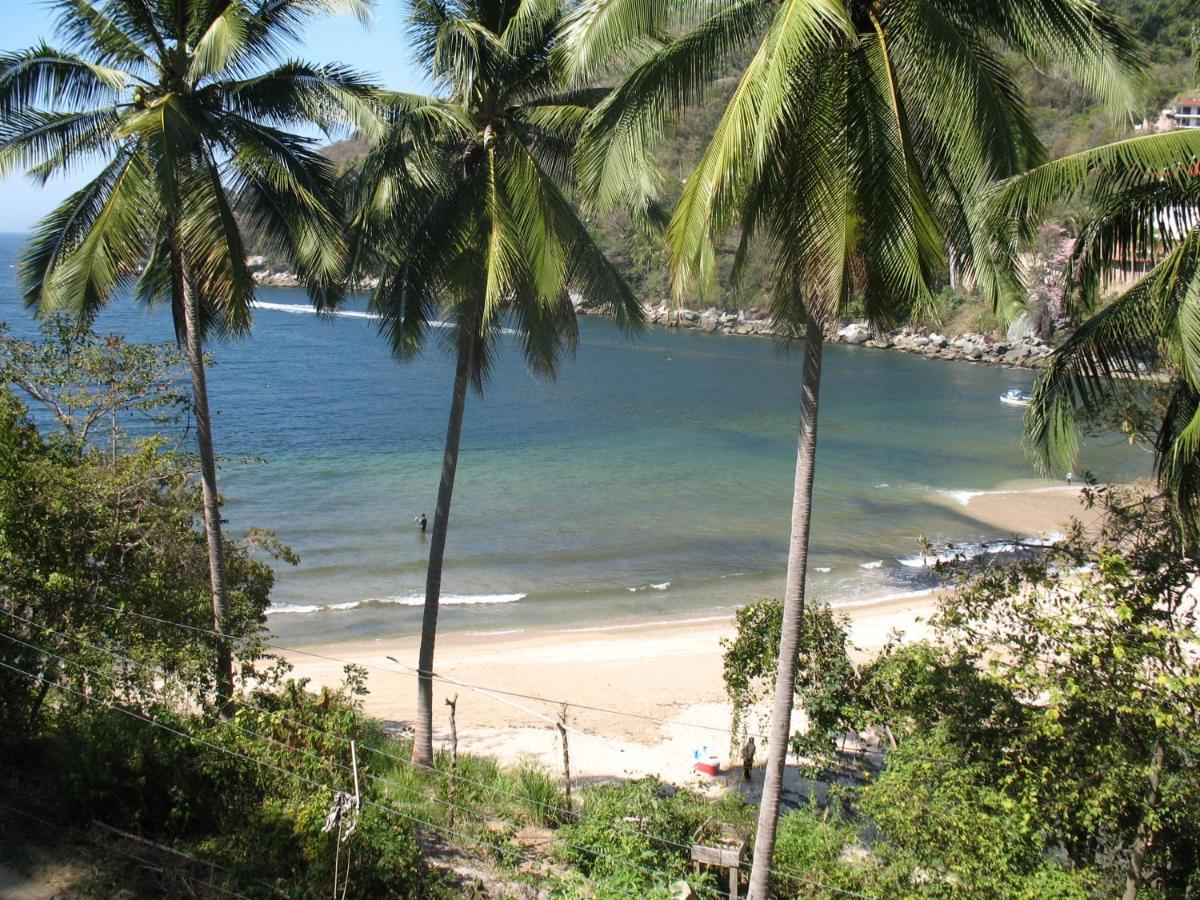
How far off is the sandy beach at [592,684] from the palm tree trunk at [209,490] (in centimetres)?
366

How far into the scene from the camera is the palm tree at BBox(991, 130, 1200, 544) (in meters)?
7.34

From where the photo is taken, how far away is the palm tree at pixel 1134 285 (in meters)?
7.34

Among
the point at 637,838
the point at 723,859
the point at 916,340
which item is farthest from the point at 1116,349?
the point at 916,340

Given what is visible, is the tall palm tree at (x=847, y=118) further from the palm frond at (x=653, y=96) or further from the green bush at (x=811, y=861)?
the green bush at (x=811, y=861)

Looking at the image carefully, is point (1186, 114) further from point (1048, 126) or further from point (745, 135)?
point (1048, 126)

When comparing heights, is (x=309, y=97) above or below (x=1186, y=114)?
below

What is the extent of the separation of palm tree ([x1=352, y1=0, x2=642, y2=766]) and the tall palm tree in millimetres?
2348

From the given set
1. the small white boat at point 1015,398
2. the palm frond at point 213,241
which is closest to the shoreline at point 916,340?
the small white boat at point 1015,398

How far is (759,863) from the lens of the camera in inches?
337

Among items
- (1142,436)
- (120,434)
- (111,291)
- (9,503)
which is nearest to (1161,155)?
(1142,436)

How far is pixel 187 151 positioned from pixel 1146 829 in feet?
34.9

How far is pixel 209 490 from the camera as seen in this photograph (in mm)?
11297

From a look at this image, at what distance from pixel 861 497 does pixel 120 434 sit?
27.0 meters

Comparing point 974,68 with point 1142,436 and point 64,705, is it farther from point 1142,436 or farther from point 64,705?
point 64,705
